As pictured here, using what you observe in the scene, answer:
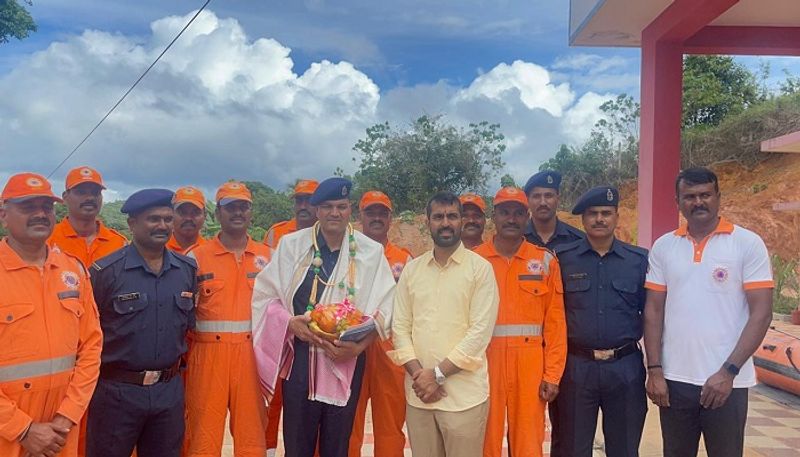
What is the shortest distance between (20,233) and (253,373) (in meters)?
1.51

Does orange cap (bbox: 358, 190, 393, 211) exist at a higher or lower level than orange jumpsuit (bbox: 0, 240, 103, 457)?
higher

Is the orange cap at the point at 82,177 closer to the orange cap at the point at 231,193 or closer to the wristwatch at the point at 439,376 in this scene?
the orange cap at the point at 231,193

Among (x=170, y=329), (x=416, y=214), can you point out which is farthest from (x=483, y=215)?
(x=416, y=214)

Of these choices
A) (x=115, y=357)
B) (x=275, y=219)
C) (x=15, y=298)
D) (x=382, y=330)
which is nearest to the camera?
(x=15, y=298)

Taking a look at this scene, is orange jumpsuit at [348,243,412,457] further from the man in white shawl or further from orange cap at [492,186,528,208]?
orange cap at [492,186,528,208]

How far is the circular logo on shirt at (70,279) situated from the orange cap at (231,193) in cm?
116

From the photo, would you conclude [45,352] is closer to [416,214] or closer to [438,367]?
[438,367]

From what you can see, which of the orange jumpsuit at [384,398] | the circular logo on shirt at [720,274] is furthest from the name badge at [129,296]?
the circular logo on shirt at [720,274]

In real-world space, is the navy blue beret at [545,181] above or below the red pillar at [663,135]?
below

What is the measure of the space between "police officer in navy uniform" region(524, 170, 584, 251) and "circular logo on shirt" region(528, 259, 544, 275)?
73 centimetres

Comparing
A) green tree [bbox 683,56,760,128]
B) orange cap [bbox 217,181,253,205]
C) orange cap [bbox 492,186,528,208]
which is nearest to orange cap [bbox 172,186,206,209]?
orange cap [bbox 217,181,253,205]

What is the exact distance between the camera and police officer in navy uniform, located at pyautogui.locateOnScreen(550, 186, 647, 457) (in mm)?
3793

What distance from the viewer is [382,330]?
12.2 ft

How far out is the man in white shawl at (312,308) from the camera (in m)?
3.63
